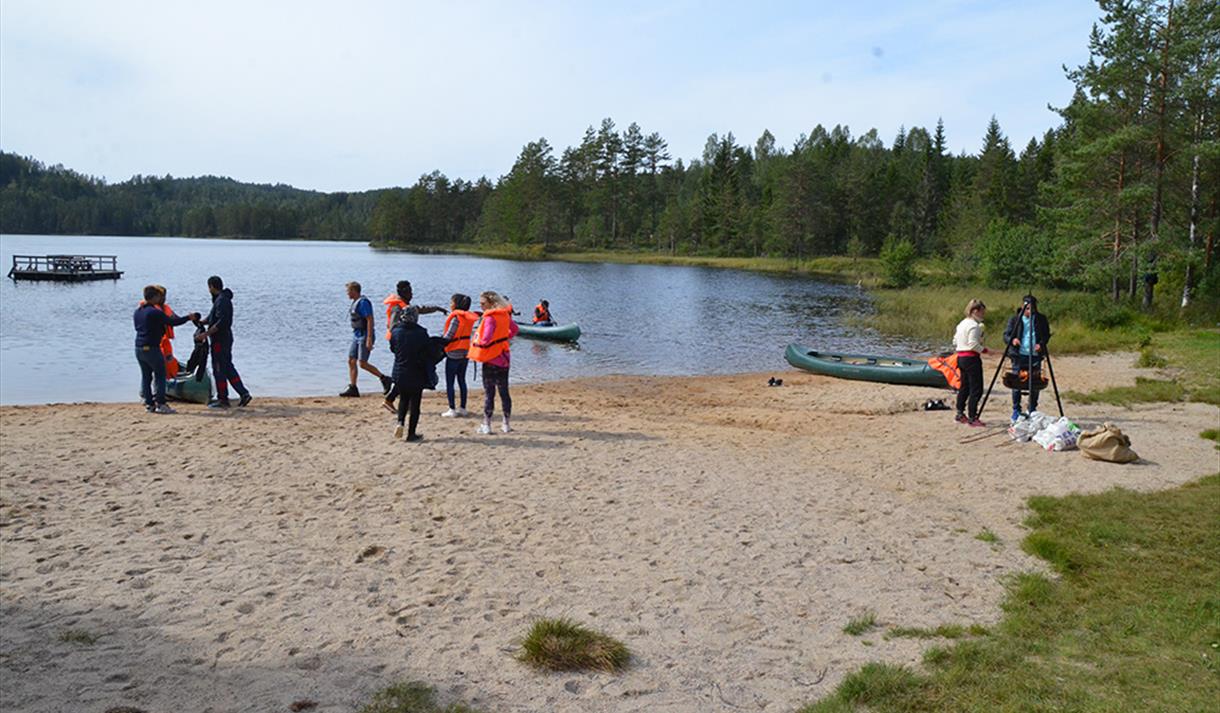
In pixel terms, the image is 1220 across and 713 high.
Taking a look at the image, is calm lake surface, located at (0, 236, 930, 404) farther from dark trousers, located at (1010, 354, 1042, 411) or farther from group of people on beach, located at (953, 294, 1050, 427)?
dark trousers, located at (1010, 354, 1042, 411)

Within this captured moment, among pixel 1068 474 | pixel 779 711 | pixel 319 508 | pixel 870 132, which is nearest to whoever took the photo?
pixel 779 711

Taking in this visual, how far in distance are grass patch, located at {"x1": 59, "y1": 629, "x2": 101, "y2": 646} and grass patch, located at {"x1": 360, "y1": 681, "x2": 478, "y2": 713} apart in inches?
78.5

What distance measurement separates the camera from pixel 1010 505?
873 cm

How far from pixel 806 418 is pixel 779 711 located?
978cm

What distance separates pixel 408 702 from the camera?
459 cm

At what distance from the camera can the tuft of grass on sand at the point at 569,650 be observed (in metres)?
5.10

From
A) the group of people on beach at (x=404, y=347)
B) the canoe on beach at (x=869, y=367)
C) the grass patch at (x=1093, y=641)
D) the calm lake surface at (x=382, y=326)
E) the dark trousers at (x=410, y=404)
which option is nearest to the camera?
the grass patch at (x=1093, y=641)

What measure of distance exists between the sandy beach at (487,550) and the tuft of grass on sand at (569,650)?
4.7 inches

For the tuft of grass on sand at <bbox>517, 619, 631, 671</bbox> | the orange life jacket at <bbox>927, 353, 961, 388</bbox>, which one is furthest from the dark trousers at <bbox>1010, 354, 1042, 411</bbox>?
the tuft of grass on sand at <bbox>517, 619, 631, 671</bbox>

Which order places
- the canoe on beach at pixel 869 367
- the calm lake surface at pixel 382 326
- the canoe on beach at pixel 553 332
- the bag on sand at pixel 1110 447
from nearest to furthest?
the bag on sand at pixel 1110 447 → the canoe on beach at pixel 869 367 → the calm lake surface at pixel 382 326 → the canoe on beach at pixel 553 332

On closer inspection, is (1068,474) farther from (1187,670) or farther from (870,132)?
(870,132)

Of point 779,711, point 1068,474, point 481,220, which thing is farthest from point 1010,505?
point 481,220

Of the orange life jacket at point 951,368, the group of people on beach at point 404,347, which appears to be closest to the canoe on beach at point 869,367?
the orange life jacket at point 951,368

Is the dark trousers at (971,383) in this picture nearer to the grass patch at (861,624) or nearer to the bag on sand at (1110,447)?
the bag on sand at (1110,447)
